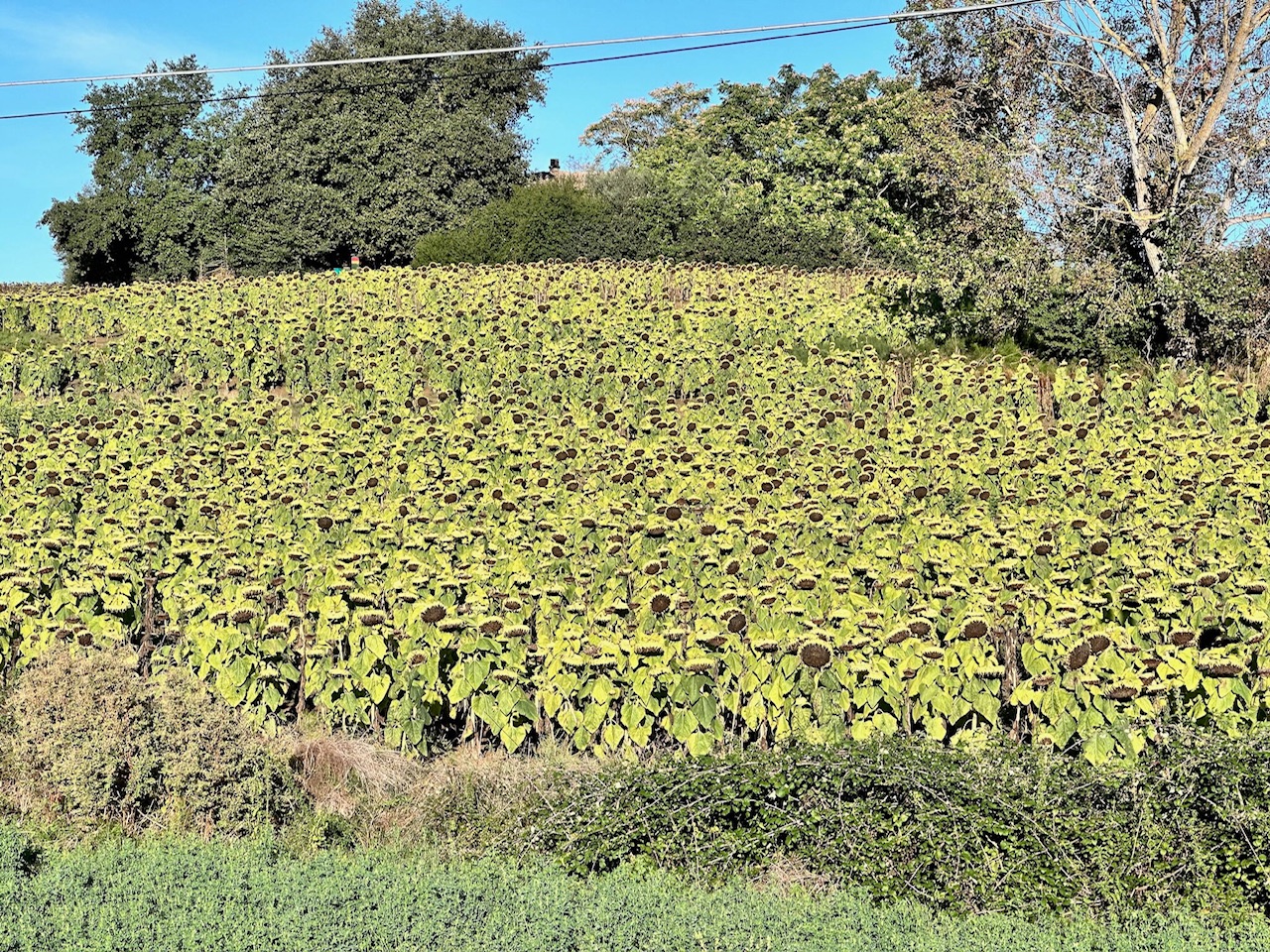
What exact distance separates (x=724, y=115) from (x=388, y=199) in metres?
8.65

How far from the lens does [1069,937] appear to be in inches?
176

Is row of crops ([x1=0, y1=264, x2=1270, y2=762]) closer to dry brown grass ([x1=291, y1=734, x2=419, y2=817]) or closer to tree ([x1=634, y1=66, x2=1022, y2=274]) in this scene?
dry brown grass ([x1=291, y1=734, x2=419, y2=817])

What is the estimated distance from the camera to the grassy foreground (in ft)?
14.3

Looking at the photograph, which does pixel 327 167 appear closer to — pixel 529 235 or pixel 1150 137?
pixel 529 235

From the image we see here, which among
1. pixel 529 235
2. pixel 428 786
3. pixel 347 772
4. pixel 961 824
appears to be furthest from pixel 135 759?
pixel 529 235

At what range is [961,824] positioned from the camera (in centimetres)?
511

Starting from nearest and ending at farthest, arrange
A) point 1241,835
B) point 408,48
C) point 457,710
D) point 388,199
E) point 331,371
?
point 1241,835
point 457,710
point 331,371
point 388,199
point 408,48

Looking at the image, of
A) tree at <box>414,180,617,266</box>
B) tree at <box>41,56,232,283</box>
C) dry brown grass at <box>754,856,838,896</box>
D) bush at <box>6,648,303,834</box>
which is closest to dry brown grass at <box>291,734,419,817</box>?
bush at <box>6,648,303,834</box>

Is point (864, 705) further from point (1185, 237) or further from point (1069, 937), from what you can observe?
point (1185, 237)

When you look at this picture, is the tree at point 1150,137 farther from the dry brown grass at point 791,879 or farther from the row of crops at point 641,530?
the dry brown grass at point 791,879

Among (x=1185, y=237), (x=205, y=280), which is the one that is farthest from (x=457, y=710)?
(x=205, y=280)

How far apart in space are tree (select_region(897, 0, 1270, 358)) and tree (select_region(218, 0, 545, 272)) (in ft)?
64.5

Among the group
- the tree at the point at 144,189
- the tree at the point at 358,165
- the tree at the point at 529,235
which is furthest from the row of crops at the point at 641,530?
the tree at the point at 144,189

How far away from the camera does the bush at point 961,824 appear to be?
5.00m
